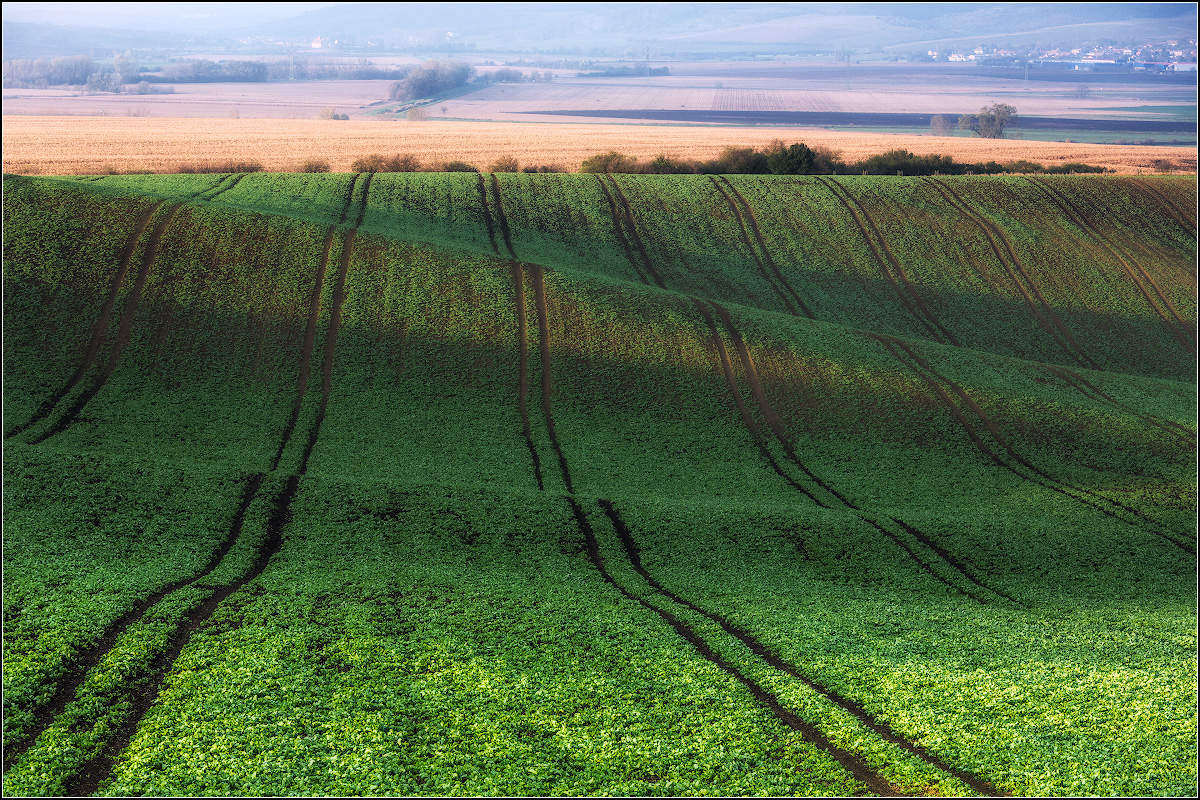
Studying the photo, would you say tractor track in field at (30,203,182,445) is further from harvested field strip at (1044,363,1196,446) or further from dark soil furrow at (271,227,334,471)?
harvested field strip at (1044,363,1196,446)

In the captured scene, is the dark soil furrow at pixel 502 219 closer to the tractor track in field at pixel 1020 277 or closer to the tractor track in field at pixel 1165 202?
the tractor track in field at pixel 1020 277

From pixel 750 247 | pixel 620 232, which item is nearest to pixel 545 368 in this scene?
pixel 620 232

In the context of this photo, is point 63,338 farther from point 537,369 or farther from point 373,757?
point 373,757

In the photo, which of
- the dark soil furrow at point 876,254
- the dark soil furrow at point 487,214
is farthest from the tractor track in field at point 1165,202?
the dark soil furrow at point 487,214

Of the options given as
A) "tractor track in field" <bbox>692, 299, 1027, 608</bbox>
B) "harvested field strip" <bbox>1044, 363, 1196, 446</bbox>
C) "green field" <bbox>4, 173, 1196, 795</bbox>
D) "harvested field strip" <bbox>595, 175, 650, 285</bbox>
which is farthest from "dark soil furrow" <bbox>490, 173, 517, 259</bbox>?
"harvested field strip" <bbox>1044, 363, 1196, 446</bbox>

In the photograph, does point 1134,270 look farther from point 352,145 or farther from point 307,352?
point 352,145

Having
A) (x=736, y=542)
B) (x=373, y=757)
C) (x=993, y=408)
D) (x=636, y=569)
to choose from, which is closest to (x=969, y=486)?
(x=993, y=408)
